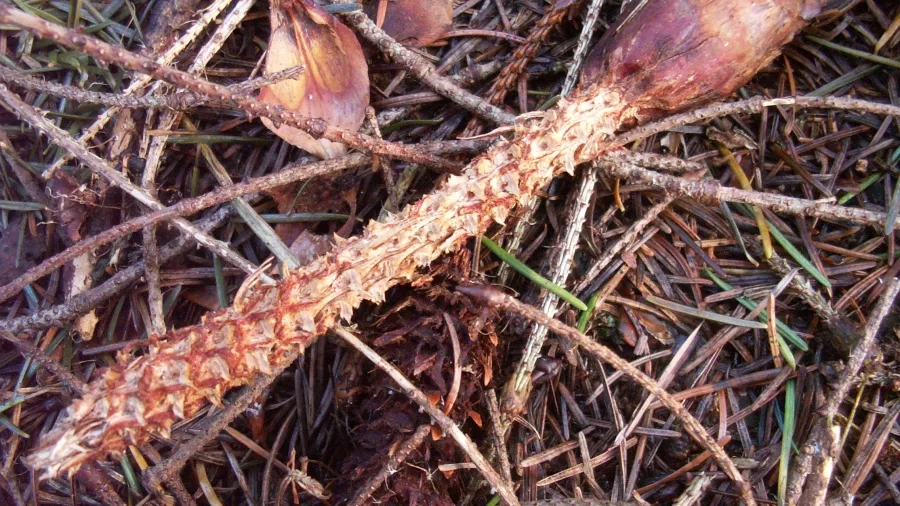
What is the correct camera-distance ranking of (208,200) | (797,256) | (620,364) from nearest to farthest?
(620,364), (208,200), (797,256)

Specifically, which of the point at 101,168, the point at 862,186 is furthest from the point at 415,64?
the point at 862,186

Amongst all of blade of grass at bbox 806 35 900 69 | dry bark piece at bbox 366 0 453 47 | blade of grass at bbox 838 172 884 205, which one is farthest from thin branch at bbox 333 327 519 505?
blade of grass at bbox 806 35 900 69

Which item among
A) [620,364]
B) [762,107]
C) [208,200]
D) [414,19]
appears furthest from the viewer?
[414,19]

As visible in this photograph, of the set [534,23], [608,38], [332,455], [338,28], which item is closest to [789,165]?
[608,38]

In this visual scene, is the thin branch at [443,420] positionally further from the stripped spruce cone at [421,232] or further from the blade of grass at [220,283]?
the blade of grass at [220,283]

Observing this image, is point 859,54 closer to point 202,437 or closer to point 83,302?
point 202,437

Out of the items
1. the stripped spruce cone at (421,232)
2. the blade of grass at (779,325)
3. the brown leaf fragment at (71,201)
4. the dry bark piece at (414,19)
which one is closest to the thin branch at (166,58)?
the brown leaf fragment at (71,201)
